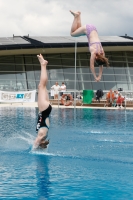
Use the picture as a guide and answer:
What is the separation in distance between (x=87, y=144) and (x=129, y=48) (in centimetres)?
2684

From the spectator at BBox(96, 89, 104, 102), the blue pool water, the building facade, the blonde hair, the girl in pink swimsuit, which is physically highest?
the building facade

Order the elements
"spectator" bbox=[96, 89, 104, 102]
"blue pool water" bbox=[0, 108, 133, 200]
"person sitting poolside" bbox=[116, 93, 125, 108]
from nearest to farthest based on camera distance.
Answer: "blue pool water" bbox=[0, 108, 133, 200] < "person sitting poolside" bbox=[116, 93, 125, 108] < "spectator" bbox=[96, 89, 104, 102]

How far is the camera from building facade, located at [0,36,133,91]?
3500cm

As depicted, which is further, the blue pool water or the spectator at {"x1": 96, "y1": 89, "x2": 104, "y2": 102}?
the spectator at {"x1": 96, "y1": 89, "x2": 104, "y2": 102}

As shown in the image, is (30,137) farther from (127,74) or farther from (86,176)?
(127,74)

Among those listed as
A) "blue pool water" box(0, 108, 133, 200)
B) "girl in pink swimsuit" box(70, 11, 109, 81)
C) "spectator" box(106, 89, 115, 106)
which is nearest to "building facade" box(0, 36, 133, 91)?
"spectator" box(106, 89, 115, 106)

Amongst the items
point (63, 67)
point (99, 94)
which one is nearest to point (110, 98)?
point (99, 94)

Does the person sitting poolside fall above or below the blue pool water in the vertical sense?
above

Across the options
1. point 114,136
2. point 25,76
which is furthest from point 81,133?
point 25,76

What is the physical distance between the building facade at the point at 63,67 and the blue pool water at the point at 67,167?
23.9 m

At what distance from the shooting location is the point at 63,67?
36.7m

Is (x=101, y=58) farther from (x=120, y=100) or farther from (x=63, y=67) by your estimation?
(x=63, y=67)

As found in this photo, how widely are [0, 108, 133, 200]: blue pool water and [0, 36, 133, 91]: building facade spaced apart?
940 inches

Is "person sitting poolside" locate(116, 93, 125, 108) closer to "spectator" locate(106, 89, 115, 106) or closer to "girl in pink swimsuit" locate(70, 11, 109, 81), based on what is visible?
"spectator" locate(106, 89, 115, 106)
